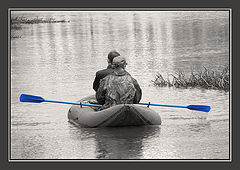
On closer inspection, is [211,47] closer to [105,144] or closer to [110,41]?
[110,41]

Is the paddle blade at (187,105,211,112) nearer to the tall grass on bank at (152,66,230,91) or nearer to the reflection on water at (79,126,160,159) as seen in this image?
the reflection on water at (79,126,160,159)

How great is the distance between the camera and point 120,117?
48.9 feet

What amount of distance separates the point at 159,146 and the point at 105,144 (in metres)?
0.82

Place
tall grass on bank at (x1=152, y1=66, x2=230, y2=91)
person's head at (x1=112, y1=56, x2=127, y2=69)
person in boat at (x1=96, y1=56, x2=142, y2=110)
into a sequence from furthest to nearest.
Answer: tall grass on bank at (x1=152, y1=66, x2=230, y2=91) → person in boat at (x1=96, y1=56, x2=142, y2=110) → person's head at (x1=112, y1=56, x2=127, y2=69)

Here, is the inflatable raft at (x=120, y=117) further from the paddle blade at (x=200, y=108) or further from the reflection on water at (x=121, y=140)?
the paddle blade at (x=200, y=108)

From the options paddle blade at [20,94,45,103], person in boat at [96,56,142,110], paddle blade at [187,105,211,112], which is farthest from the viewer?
paddle blade at [20,94,45,103]

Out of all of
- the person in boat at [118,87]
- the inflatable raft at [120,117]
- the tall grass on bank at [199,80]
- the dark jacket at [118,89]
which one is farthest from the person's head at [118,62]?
the tall grass on bank at [199,80]

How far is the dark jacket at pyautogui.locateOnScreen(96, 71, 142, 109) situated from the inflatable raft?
21cm

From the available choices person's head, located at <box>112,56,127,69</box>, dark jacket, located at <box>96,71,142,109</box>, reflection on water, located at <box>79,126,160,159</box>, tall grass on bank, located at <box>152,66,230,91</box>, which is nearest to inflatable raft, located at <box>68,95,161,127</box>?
reflection on water, located at <box>79,126,160,159</box>

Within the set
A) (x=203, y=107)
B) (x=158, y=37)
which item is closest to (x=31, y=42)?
(x=158, y=37)

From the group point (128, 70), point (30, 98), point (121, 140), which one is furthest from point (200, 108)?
point (128, 70)

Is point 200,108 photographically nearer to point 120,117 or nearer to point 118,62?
point 120,117

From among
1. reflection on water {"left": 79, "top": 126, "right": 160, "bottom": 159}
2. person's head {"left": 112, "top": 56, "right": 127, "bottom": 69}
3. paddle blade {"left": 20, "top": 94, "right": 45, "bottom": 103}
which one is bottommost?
reflection on water {"left": 79, "top": 126, "right": 160, "bottom": 159}

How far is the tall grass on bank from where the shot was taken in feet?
58.7
